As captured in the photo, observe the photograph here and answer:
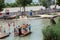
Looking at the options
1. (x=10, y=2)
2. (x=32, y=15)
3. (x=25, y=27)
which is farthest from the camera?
(x=10, y=2)

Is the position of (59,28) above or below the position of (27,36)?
above

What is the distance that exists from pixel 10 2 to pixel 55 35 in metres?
45.1

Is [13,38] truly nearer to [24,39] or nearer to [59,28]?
[24,39]

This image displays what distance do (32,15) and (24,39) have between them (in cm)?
1929

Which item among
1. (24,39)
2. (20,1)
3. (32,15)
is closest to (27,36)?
(24,39)

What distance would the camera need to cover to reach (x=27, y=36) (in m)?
20.5

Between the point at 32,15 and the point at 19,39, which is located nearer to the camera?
the point at 19,39

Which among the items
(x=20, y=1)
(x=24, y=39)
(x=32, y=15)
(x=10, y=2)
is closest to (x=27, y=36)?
(x=24, y=39)

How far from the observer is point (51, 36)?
1224cm

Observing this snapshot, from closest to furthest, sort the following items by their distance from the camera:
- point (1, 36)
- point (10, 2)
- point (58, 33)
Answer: point (58, 33) < point (1, 36) < point (10, 2)

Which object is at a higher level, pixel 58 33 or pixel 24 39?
pixel 58 33

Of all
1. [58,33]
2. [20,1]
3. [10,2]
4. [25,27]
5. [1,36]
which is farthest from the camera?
[10,2]

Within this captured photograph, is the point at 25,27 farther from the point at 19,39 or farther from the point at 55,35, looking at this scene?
the point at 55,35

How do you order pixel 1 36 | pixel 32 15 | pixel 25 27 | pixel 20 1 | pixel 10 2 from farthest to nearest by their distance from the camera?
pixel 10 2 → pixel 20 1 → pixel 32 15 → pixel 25 27 → pixel 1 36
